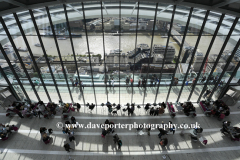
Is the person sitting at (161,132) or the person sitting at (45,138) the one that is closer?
the person sitting at (45,138)

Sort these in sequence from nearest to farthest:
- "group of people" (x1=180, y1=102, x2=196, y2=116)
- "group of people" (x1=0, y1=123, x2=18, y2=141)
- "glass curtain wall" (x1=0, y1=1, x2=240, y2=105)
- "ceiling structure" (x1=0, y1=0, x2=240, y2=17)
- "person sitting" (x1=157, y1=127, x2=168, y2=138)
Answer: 1. "ceiling structure" (x1=0, y1=0, x2=240, y2=17)
2. "glass curtain wall" (x1=0, y1=1, x2=240, y2=105)
3. "group of people" (x1=0, y1=123, x2=18, y2=141)
4. "person sitting" (x1=157, y1=127, x2=168, y2=138)
5. "group of people" (x1=180, y1=102, x2=196, y2=116)

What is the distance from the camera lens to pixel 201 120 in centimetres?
1262

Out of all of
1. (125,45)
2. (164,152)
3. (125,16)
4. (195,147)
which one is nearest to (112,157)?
(164,152)

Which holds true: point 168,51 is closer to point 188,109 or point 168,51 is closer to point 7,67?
point 188,109

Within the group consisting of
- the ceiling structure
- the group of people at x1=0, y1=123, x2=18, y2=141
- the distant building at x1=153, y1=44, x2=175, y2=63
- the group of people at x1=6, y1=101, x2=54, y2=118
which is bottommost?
the group of people at x1=0, y1=123, x2=18, y2=141

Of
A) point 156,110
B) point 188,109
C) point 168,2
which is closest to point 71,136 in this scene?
point 156,110

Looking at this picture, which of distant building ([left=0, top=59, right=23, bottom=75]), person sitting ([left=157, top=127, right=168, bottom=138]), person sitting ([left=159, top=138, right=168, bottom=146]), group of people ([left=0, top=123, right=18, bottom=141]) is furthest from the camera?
distant building ([left=0, top=59, right=23, bottom=75])

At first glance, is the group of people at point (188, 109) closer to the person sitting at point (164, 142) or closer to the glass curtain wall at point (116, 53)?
the glass curtain wall at point (116, 53)

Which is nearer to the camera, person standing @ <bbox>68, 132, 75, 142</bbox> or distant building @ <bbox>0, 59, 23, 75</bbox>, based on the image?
person standing @ <bbox>68, 132, 75, 142</bbox>

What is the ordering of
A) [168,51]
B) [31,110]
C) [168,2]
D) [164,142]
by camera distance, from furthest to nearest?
1. [31,110]
2. [168,51]
3. [164,142]
4. [168,2]

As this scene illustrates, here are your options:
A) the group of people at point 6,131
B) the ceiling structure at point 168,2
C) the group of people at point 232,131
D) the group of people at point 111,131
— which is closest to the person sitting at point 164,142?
the group of people at point 111,131

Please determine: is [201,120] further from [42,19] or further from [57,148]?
[42,19]

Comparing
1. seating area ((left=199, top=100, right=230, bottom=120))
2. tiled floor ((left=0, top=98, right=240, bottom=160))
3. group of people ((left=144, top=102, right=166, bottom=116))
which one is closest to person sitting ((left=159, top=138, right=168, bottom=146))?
tiled floor ((left=0, top=98, right=240, bottom=160))

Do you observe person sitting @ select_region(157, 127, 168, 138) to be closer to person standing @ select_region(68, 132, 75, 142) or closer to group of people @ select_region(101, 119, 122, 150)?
group of people @ select_region(101, 119, 122, 150)
